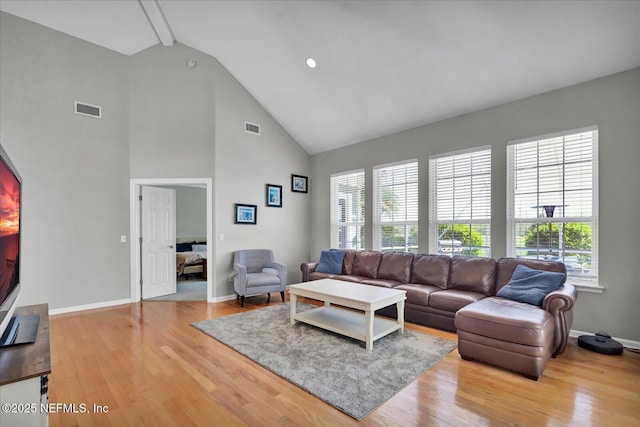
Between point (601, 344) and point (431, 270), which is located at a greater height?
point (431, 270)

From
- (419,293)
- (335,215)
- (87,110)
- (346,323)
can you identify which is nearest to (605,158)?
(419,293)

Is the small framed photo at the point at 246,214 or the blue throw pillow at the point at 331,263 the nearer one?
the blue throw pillow at the point at 331,263

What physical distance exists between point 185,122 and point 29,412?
180 inches

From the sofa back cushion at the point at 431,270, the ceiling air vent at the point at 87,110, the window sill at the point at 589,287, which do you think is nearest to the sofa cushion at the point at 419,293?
the sofa back cushion at the point at 431,270

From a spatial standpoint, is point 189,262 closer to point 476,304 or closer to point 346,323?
point 346,323

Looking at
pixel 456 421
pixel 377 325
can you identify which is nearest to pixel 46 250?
pixel 377 325

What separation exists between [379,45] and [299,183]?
A: 3.26 metres

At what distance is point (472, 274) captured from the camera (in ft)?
13.0

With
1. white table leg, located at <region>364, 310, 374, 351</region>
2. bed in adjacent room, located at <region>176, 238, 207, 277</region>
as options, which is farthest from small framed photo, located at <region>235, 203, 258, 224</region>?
white table leg, located at <region>364, 310, 374, 351</region>

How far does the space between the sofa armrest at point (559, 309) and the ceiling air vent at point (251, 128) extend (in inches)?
193

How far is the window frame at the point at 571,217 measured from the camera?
11.3 feet

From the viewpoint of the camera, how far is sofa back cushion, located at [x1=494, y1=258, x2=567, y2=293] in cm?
345

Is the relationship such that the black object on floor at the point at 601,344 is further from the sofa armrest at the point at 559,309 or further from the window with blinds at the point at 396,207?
the window with blinds at the point at 396,207

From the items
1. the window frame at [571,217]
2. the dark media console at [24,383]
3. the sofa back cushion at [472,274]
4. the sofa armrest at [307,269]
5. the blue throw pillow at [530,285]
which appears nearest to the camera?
the dark media console at [24,383]
